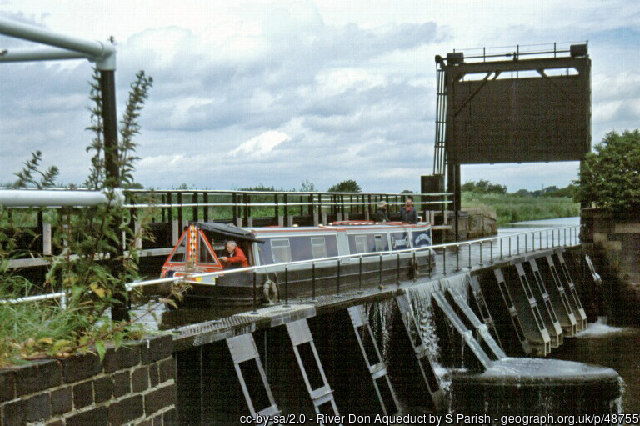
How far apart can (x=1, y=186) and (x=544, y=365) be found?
1600cm

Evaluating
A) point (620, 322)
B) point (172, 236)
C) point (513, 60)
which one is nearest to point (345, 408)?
point (172, 236)

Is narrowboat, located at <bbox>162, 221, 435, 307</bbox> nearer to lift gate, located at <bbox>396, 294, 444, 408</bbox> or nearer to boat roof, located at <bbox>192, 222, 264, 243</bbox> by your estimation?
boat roof, located at <bbox>192, 222, 264, 243</bbox>

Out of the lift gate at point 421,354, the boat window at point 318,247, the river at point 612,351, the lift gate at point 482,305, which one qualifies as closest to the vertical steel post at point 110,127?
the lift gate at point 421,354

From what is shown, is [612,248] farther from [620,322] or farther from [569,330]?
[569,330]

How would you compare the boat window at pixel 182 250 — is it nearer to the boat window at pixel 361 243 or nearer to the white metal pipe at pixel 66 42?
the boat window at pixel 361 243

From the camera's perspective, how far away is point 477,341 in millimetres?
Answer: 18938

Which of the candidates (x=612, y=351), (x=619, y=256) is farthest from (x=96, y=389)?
(x=619, y=256)

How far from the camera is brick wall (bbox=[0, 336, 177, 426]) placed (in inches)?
204

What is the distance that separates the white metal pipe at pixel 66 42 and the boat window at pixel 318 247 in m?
11.2

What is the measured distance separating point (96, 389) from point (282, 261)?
1020 cm

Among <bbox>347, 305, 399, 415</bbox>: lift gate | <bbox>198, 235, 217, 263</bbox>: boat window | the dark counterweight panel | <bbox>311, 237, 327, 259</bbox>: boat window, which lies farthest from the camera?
the dark counterweight panel

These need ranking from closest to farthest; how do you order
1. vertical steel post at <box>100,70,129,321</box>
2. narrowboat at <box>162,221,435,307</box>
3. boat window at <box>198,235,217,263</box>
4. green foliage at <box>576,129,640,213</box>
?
vertical steel post at <box>100,70,129,321</box>
narrowboat at <box>162,221,435,307</box>
boat window at <box>198,235,217,263</box>
green foliage at <box>576,129,640,213</box>

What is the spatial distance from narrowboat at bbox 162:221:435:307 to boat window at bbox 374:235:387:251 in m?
0.02

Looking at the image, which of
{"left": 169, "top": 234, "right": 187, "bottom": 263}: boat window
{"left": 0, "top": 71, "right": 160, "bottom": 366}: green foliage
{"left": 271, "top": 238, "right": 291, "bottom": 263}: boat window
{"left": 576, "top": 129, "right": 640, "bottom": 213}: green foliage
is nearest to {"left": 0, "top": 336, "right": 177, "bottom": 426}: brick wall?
{"left": 0, "top": 71, "right": 160, "bottom": 366}: green foliage
